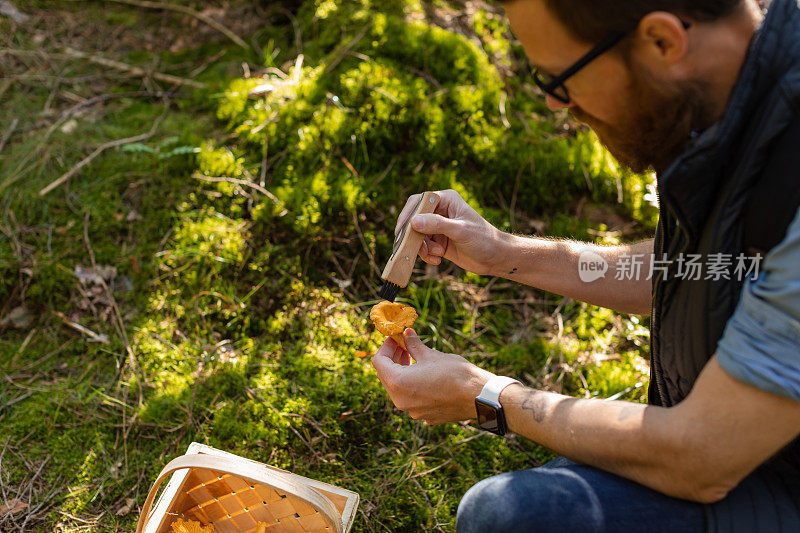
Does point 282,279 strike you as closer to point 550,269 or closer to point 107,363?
point 107,363

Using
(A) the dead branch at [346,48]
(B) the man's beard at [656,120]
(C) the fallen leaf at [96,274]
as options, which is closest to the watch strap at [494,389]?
(B) the man's beard at [656,120]

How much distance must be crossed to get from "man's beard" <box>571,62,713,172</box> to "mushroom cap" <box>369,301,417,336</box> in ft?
2.97

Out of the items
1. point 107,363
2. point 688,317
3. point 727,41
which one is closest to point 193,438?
point 107,363

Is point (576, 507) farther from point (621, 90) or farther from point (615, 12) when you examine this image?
point (615, 12)

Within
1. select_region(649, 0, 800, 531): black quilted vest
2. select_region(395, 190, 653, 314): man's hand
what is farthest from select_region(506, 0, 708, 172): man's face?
select_region(395, 190, 653, 314): man's hand

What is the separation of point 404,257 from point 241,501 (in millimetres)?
1076

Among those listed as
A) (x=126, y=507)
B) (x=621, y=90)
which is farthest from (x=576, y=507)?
(x=126, y=507)

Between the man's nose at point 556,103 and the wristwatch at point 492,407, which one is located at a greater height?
the man's nose at point 556,103

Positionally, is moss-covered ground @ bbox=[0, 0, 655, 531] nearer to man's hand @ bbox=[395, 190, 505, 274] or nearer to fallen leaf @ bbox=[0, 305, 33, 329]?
fallen leaf @ bbox=[0, 305, 33, 329]

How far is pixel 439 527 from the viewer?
93.4 inches

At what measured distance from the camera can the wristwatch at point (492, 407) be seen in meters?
1.80

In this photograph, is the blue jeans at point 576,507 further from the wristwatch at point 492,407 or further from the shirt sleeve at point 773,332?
the shirt sleeve at point 773,332

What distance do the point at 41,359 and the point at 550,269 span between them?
2.47m

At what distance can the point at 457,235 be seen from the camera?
2211mm
